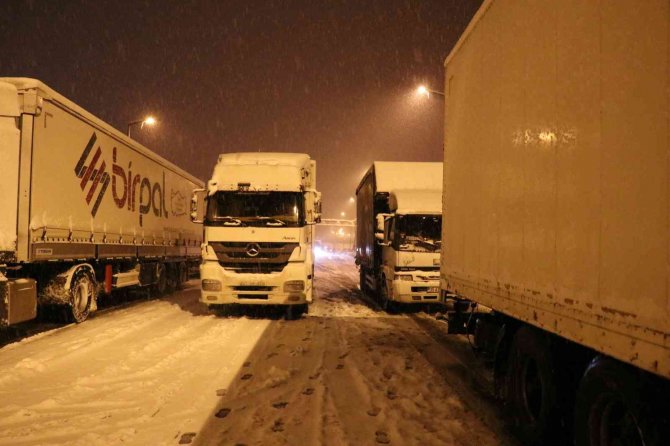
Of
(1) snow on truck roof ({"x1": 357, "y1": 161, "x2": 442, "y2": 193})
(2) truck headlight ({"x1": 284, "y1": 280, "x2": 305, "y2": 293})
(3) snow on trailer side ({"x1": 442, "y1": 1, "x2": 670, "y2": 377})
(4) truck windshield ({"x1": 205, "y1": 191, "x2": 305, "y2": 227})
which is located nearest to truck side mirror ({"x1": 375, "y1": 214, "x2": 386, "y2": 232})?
(1) snow on truck roof ({"x1": 357, "y1": 161, "x2": 442, "y2": 193})

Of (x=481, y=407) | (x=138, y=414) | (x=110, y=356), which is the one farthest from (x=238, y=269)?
(x=481, y=407)

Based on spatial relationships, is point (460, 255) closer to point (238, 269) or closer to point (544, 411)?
point (544, 411)

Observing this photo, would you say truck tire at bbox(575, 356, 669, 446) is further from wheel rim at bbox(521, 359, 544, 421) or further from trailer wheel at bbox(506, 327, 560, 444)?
wheel rim at bbox(521, 359, 544, 421)

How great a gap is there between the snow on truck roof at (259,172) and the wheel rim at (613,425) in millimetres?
8377

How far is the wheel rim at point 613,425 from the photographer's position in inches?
107

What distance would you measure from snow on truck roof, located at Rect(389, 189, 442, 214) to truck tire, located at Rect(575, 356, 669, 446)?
8.29 m

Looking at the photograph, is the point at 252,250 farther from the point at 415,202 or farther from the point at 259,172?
the point at 415,202

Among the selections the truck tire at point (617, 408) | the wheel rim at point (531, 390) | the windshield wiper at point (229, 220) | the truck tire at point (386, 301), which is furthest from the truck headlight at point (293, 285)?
the truck tire at point (617, 408)

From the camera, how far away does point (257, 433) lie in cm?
427

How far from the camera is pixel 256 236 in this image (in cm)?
1033

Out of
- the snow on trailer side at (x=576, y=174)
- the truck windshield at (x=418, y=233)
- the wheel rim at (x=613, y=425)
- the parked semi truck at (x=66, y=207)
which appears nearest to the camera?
the snow on trailer side at (x=576, y=174)

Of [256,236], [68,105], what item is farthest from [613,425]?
[68,105]

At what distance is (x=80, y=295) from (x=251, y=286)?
364 cm

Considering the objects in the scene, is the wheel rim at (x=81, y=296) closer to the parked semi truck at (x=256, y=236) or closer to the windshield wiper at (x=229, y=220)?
the parked semi truck at (x=256, y=236)
